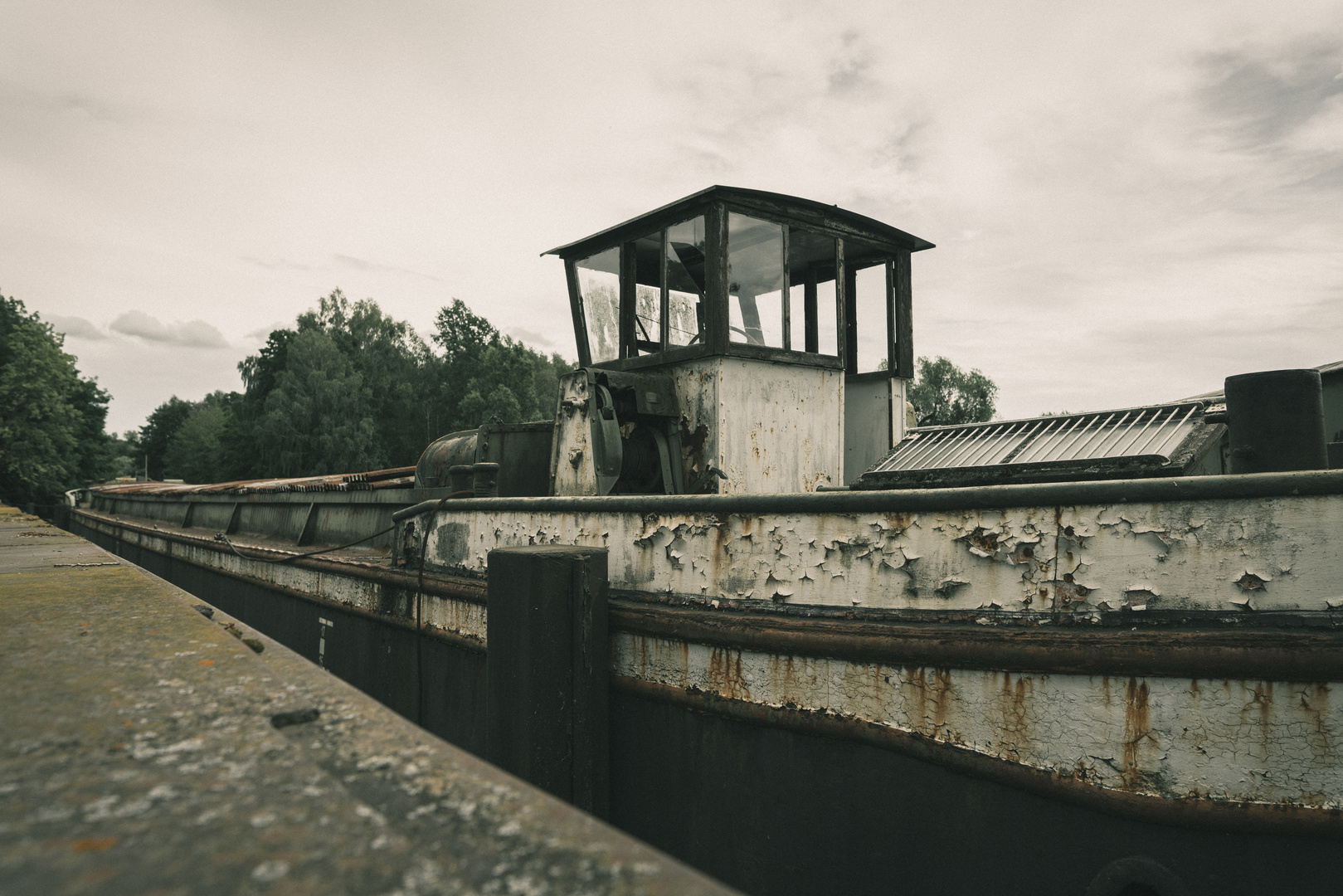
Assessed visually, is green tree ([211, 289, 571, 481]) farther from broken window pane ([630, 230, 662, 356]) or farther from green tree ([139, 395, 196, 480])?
green tree ([139, 395, 196, 480])

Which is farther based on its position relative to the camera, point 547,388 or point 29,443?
point 547,388

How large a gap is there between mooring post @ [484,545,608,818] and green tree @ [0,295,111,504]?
125 ft

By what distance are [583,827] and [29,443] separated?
40.8 metres

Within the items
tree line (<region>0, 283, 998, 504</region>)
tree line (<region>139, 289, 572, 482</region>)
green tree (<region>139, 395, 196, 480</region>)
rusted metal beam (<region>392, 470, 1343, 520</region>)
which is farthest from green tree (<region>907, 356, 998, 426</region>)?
green tree (<region>139, 395, 196, 480</region>)

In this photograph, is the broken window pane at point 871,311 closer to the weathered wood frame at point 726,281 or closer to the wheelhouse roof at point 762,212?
the weathered wood frame at point 726,281

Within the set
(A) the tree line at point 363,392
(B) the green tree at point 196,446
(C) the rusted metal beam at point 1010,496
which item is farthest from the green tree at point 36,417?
(C) the rusted metal beam at point 1010,496

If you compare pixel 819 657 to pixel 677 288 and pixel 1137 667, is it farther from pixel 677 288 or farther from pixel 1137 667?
pixel 677 288

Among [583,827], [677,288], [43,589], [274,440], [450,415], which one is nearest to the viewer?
[583,827]

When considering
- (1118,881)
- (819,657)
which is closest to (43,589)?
(819,657)

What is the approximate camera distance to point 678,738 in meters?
2.72

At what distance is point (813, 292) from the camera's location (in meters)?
4.61

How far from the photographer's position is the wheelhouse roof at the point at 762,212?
4043 mm

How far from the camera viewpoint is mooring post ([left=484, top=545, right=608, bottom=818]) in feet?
8.97

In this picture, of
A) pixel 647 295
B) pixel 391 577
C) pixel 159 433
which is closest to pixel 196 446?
pixel 159 433
